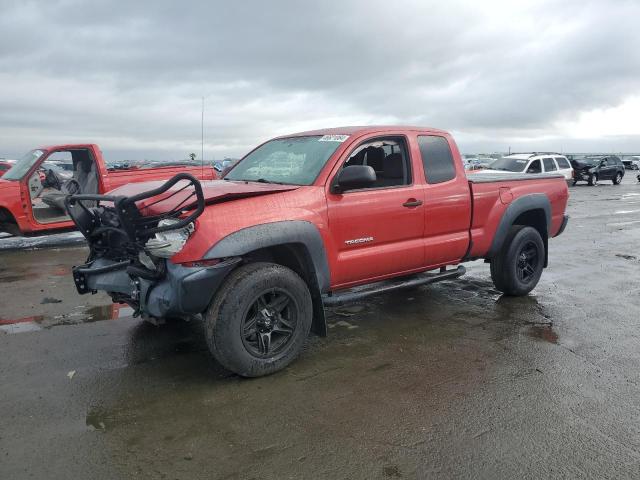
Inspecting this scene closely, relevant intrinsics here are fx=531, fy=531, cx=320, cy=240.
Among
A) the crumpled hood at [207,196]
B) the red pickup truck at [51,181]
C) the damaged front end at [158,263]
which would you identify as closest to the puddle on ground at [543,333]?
the crumpled hood at [207,196]

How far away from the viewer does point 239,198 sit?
3.92 metres

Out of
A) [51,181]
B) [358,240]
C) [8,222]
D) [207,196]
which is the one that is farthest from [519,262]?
[8,222]

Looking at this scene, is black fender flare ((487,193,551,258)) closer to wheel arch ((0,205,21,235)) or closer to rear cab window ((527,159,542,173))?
wheel arch ((0,205,21,235))

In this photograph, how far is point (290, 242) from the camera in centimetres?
400

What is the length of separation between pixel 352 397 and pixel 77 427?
174 centimetres

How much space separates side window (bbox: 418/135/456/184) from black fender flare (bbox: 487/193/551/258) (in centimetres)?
90

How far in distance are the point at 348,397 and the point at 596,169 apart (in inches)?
1272

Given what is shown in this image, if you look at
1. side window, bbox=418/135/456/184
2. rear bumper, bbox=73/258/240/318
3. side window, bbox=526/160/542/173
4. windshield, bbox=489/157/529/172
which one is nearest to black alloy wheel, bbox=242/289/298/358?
rear bumper, bbox=73/258/240/318

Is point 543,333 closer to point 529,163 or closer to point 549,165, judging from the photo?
point 529,163

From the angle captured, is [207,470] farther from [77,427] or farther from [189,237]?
[189,237]

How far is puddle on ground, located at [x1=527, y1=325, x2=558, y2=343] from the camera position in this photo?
15.9 feet

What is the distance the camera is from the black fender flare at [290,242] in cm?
369

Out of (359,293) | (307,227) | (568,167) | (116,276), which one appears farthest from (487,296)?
(568,167)

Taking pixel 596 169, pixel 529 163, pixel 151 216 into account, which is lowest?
pixel 151 216
